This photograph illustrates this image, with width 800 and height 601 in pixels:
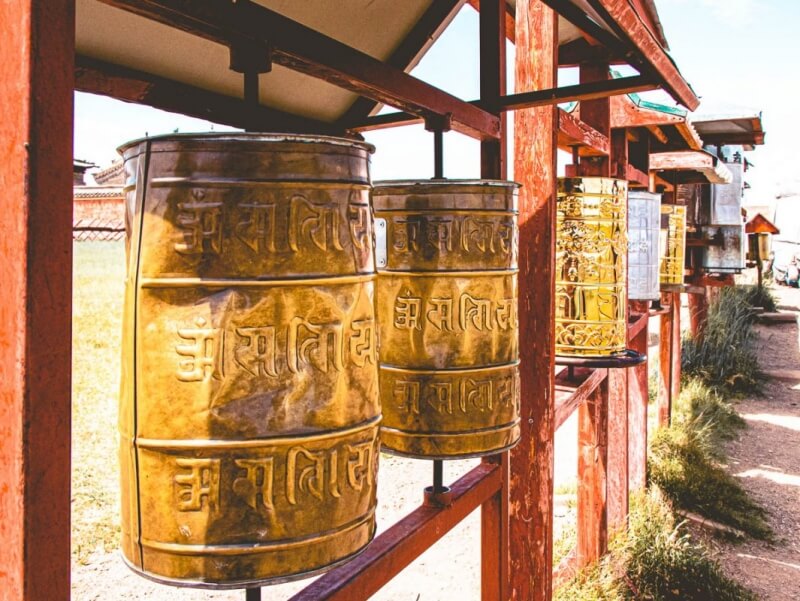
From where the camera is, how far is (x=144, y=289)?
86cm

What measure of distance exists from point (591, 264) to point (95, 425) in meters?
6.49

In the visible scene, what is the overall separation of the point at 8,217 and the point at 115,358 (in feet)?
35.6

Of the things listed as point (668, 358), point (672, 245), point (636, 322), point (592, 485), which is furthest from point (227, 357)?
point (668, 358)

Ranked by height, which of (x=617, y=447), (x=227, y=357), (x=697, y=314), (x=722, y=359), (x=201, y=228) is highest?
(x=201, y=228)

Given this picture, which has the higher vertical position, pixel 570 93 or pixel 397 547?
pixel 570 93

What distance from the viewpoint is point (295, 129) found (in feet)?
6.51

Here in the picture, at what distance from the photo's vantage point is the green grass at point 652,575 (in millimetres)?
3799

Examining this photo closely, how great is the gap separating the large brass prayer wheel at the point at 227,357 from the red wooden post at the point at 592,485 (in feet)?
10.7

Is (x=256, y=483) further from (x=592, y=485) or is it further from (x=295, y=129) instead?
(x=592, y=485)

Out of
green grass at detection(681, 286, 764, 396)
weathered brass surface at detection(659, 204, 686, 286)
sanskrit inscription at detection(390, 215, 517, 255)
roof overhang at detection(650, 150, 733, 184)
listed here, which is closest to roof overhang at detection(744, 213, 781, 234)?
green grass at detection(681, 286, 764, 396)

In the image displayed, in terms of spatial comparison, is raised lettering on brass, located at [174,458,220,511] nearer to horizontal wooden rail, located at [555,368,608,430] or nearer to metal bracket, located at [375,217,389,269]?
metal bracket, located at [375,217,389,269]

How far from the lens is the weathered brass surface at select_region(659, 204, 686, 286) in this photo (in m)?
5.33

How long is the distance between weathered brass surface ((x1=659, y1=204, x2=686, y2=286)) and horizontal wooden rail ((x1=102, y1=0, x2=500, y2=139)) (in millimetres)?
4184

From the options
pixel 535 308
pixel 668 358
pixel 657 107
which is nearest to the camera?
pixel 535 308
